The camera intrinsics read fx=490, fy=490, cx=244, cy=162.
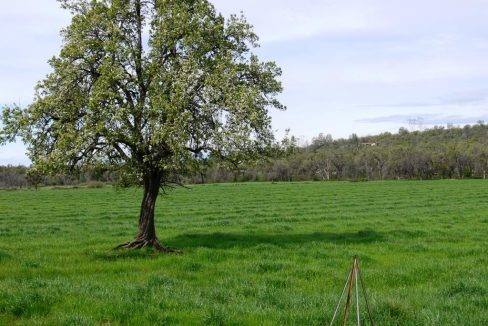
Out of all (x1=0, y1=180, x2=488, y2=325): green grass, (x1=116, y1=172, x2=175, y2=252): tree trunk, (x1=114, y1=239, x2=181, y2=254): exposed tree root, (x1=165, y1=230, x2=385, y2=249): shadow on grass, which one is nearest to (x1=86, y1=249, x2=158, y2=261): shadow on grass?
(x1=0, y1=180, x2=488, y2=325): green grass

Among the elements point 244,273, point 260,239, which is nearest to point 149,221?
point 260,239

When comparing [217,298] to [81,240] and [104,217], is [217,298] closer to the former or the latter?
[81,240]

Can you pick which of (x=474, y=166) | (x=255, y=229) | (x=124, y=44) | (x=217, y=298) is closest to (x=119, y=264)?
(x=217, y=298)

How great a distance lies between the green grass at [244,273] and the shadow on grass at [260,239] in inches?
2.1

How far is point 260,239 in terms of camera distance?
80.4ft

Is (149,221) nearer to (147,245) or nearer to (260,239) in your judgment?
(147,245)

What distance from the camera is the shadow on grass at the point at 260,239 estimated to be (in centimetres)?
2270

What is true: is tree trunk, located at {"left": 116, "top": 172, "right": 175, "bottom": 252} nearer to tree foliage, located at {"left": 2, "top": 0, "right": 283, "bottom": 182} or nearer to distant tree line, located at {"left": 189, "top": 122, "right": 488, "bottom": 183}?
tree foliage, located at {"left": 2, "top": 0, "right": 283, "bottom": 182}

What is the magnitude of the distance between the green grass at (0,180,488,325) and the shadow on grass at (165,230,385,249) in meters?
0.05

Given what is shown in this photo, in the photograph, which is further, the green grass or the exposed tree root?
the exposed tree root

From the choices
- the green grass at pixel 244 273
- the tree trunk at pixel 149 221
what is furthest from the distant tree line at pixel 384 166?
the tree trunk at pixel 149 221

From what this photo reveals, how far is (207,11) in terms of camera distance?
20.8m

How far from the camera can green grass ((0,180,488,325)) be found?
10891 millimetres

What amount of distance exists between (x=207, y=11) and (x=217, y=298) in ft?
42.4
